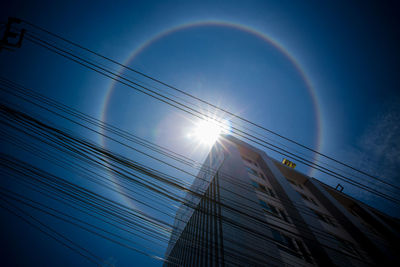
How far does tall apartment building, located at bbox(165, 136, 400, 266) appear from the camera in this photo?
5570mm

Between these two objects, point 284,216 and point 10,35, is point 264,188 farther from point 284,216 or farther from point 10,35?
point 10,35

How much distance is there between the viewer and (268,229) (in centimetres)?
689

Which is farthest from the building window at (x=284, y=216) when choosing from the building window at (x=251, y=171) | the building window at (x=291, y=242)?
the building window at (x=251, y=171)

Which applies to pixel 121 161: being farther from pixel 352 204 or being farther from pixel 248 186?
pixel 352 204

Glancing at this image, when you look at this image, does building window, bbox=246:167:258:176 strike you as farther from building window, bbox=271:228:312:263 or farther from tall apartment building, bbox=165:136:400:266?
building window, bbox=271:228:312:263

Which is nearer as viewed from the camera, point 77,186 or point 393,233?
point 77,186

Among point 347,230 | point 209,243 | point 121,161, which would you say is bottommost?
point 209,243

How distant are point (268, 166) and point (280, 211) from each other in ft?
17.1

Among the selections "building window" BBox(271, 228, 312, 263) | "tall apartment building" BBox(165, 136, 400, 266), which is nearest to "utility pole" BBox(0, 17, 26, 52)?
"tall apartment building" BBox(165, 136, 400, 266)

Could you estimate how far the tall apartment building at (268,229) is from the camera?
219 inches

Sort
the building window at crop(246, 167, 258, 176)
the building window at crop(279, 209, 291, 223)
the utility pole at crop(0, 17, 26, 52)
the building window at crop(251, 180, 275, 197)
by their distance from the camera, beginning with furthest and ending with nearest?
the building window at crop(246, 167, 258, 176) → the building window at crop(251, 180, 275, 197) → the building window at crop(279, 209, 291, 223) → the utility pole at crop(0, 17, 26, 52)

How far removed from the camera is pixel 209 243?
5.91 metres

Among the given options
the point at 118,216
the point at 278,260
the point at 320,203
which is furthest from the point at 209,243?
the point at 320,203

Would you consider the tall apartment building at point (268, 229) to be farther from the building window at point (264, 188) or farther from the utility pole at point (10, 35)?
the utility pole at point (10, 35)
